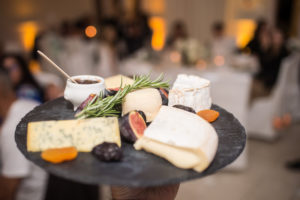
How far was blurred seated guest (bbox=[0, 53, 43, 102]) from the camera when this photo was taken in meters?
3.79

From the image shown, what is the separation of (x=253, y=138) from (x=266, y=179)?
1.15 m

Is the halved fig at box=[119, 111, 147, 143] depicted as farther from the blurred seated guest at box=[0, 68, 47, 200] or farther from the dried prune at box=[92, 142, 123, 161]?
the blurred seated guest at box=[0, 68, 47, 200]

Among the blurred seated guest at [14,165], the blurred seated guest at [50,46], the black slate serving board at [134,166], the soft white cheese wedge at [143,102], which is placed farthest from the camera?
the blurred seated guest at [50,46]

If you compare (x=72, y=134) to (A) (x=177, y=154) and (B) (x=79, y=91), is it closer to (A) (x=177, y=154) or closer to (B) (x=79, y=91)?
(B) (x=79, y=91)

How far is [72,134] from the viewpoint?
1.36 metres

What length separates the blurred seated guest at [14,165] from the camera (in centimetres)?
274

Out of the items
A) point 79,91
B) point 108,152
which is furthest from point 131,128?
point 79,91

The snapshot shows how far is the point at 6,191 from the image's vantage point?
2.78m

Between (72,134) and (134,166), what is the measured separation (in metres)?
0.31

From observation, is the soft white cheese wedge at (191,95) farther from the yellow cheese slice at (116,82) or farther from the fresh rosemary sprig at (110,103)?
the yellow cheese slice at (116,82)

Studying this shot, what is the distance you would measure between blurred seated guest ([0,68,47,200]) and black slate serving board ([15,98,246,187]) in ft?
4.52

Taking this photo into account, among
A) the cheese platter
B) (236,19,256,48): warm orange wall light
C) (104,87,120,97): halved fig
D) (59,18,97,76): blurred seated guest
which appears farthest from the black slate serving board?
(236,19,256,48): warm orange wall light

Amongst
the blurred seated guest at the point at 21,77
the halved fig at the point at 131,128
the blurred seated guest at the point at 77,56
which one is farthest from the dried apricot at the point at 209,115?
the blurred seated guest at the point at 77,56

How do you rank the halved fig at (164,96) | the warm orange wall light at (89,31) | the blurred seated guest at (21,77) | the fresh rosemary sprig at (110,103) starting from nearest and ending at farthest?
the fresh rosemary sprig at (110,103) → the halved fig at (164,96) → the blurred seated guest at (21,77) → the warm orange wall light at (89,31)
